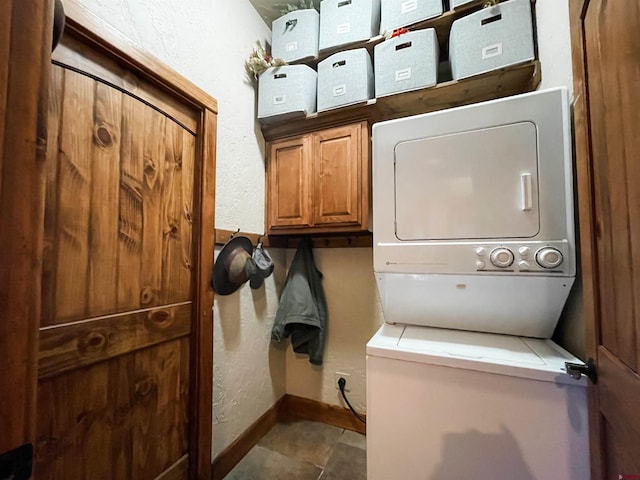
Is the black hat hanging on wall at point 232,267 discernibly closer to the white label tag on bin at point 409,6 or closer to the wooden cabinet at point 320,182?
the wooden cabinet at point 320,182


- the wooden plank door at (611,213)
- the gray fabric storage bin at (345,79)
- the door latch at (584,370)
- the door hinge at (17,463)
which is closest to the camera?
the door hinge at (17,463)

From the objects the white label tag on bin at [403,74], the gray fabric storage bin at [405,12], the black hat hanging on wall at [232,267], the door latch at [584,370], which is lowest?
the door latch at [584,370]

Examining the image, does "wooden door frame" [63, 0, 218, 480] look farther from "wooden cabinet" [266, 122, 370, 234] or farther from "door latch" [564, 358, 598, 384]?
"door latch" [564, 358, 598, 384]

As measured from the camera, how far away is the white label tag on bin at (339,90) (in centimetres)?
157

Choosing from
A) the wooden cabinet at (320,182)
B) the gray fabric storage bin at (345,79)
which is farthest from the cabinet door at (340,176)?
the gray fabric storage bin at (345,79)

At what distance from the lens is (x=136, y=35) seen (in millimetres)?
1067

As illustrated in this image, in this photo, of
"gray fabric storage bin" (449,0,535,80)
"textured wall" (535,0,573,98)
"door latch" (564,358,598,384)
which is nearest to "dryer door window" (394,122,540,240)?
"textured wall" (535,0,573,98)

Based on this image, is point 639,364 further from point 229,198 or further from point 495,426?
point 229,198

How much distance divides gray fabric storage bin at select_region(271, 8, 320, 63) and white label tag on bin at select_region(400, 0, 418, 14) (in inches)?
21.2

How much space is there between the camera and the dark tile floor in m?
1.48

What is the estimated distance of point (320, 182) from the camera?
1726 millimetres

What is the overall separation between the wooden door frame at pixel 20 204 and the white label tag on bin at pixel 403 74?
4.78ft

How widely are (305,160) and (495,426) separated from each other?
64.0 inches

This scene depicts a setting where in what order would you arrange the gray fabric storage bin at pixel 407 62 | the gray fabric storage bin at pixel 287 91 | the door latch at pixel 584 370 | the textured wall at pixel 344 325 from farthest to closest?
1. the textured wall at pixel 344 325
2. the gray fabric storage bin at pixel 287 91
3. the gray fabric storage bin at pixel 407 62
4. the door latch at pixel 584 370
